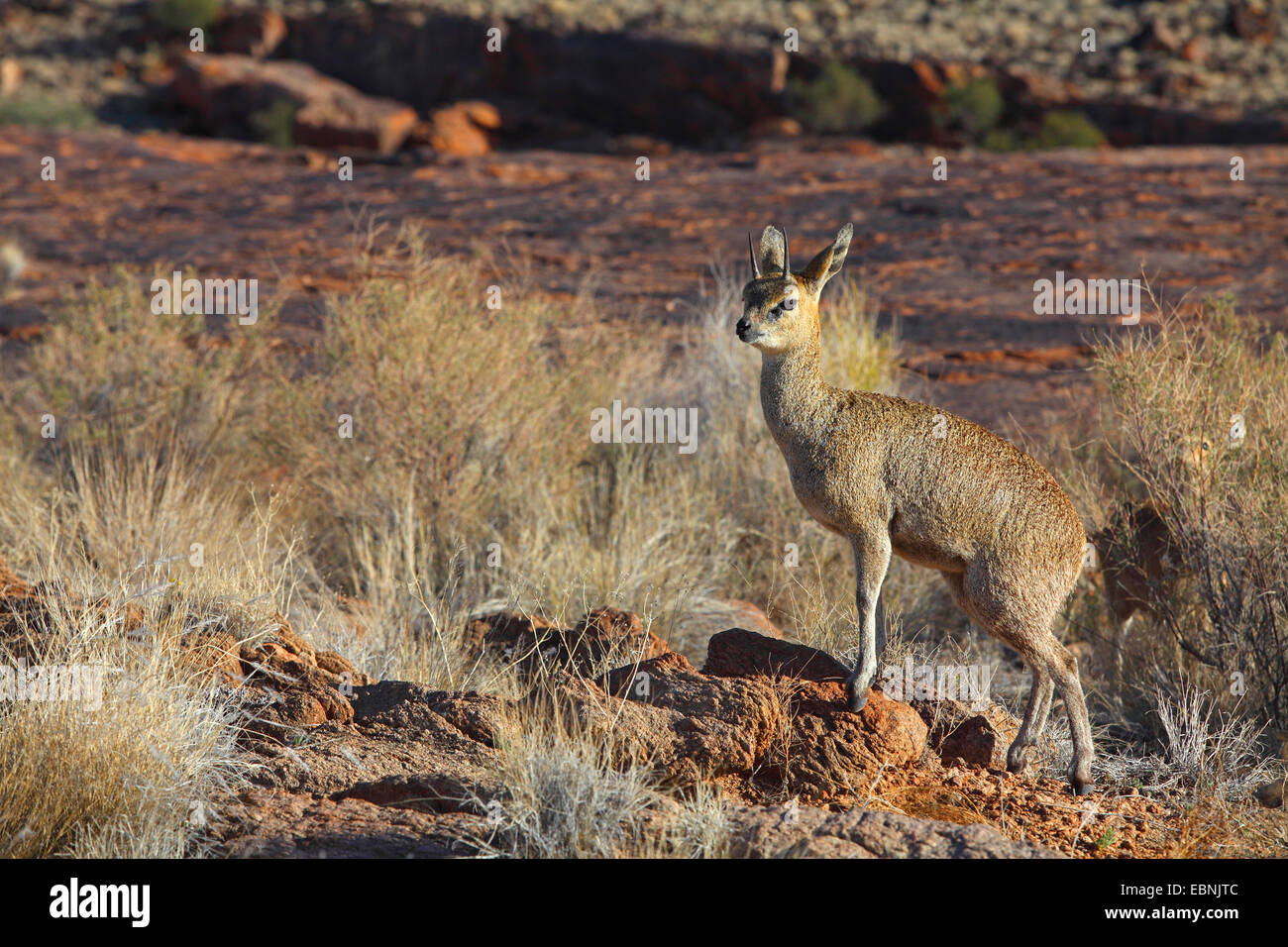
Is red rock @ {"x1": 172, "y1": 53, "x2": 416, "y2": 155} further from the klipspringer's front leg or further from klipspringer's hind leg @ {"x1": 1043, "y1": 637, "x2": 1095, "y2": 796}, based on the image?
klipspringer's hind leg @ {"x1": 1043, "y1": 637, "x2": 1095, "y2": 796}

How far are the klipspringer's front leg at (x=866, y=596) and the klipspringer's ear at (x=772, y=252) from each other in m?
1.15

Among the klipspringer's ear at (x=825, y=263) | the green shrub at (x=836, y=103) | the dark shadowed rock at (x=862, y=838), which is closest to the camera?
the dark shadowed rock at (x=862, y=838)

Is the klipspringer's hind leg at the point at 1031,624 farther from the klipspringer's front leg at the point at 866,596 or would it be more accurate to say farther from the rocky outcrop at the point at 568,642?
the rocky outcrop at the point at 568,642

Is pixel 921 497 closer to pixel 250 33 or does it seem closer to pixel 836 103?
pixel 836 103

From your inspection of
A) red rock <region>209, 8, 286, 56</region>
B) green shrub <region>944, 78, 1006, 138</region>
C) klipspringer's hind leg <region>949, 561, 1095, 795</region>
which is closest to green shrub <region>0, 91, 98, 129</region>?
red rock <region>209, 8, 286, 56</region>

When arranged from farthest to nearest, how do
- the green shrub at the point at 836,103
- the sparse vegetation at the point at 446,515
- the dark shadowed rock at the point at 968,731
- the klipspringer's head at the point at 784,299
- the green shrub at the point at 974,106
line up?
the green shrub at the point at 836,103 → the green shrub at the point at 974,106 → the dark shadowed rock at the point at 968,731 → the klipspringer's head at the point at 784,299 → the sparse vegetation at the point at 446,515

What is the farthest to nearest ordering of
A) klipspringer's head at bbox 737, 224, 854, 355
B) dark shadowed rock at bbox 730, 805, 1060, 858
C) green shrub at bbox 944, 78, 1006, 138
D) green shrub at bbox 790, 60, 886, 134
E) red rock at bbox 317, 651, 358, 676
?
1. green shrub at bbox 790, 60, 886, 134
2. green shrub at bbox 944, 78, 1006, 138
3. red rock at bbox 317, 651, 358, 676
4. klipspringer's head at bbox 737, 224, 854, 355
5. dark shadowed rock at bbox 730, 805, 1060, 858

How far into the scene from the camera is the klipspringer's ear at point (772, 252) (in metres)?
4.99

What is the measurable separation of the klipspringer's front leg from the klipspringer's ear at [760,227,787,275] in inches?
45.1

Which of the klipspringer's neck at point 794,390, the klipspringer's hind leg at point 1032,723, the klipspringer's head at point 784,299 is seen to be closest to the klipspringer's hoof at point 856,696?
the klipspringer's hind leg at point 1032,723

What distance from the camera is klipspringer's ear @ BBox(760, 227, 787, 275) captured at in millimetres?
4993

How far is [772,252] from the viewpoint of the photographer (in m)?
5.10

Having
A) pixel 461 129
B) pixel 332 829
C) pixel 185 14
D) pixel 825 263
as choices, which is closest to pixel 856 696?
pixel 825 263
